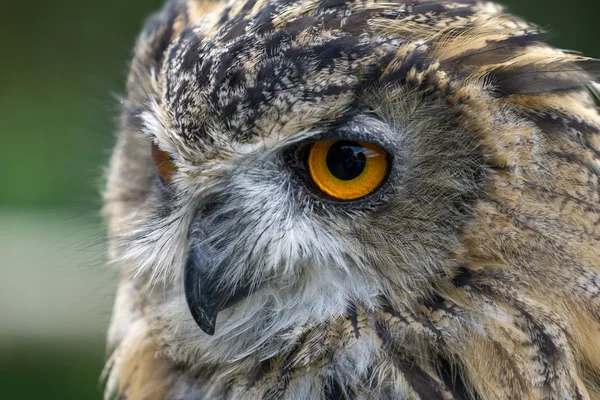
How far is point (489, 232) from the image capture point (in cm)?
115

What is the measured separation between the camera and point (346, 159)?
1.17m

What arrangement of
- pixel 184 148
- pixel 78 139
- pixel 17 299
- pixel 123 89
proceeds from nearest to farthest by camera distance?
1. pixel 184 148
2. pixel 123 89
3. pixel 78 139
4. pixel 17 299

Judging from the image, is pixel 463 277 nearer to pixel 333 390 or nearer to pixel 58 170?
pixel 333 390

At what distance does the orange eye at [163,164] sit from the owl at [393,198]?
98 mm

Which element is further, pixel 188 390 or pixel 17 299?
pixel 17 299

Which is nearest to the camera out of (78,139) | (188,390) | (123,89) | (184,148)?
(184,148)

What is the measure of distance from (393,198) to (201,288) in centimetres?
38

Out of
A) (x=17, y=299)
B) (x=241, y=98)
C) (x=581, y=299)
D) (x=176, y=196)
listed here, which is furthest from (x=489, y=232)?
(x=17, y=299)

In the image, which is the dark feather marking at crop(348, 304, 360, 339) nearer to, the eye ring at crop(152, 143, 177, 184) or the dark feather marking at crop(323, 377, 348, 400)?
the dark feather marking at crop(323, 377, 348, 400)

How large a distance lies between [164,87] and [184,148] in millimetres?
145

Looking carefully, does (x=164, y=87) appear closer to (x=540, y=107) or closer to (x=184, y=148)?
(x=184, y=148)

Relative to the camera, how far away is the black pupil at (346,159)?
1169 mm

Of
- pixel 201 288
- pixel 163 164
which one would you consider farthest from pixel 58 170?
pixel 201 288

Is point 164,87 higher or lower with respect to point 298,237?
higher
